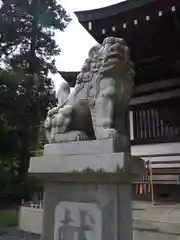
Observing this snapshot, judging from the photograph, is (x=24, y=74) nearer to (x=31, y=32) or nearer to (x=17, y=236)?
(x=31, y=32)

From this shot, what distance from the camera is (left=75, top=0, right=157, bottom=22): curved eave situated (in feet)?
14.0

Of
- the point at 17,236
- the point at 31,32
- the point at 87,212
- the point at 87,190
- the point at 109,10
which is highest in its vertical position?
the point at 31,32

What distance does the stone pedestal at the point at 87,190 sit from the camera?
1906mm

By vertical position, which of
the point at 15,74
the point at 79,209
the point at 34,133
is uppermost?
the point at 15,74

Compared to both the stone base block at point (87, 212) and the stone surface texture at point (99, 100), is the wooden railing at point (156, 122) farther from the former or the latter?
the stone base block at point (87, 212)

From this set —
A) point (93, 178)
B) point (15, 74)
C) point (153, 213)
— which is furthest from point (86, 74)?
point (15, 74)

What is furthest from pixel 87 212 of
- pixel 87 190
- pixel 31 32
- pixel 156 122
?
pixel 31 32

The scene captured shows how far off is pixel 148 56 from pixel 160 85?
0.73 m

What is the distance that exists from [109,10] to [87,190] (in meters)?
3.38

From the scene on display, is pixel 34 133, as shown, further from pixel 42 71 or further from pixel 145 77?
pixel 145 77

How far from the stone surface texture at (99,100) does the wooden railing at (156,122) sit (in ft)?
10.9

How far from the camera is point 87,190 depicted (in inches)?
80.7

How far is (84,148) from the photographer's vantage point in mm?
2100

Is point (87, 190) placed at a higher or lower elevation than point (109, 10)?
lower
